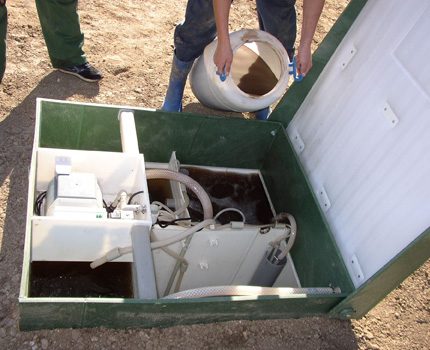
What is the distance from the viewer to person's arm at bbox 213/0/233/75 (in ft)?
7.12

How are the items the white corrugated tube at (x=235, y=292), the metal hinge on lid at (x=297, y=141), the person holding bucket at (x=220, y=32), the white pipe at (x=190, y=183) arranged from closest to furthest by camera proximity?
the white corrugated tube at (x=235, y=292)
the person holding bucket at (x=220, y=32)
the white pipe at (x=190, y=183)
the metal hinge on lid at (x=297, y=141)

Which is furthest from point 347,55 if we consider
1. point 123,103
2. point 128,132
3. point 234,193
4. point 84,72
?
point 84,72

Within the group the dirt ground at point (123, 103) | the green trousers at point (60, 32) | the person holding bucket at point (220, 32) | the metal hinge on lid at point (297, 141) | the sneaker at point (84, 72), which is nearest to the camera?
the dirt ground at point (123, 103)

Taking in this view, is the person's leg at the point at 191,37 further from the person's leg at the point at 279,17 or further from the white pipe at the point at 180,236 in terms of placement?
the white pipe at the point at 180,236

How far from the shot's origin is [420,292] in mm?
2635

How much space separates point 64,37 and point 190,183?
4.62 ft

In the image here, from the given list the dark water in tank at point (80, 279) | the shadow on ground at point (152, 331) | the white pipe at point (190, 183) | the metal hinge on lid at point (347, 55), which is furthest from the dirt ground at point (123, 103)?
the metal hinge on lid at point (347, 55)

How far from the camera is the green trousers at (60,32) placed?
294cm

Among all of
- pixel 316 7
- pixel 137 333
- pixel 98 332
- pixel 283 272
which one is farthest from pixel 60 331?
pixel 316 7

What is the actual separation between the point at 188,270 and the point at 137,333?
0.56m

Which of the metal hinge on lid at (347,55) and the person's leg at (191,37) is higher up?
the metal hinge on lid at (347,55)

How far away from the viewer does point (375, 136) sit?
7.06 ft

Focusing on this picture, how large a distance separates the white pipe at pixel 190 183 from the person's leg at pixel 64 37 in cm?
122

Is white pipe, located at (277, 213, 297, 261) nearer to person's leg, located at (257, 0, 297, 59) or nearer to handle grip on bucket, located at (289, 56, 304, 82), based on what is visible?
handle grip on bucket, located at (289, 56, 304, 82)
